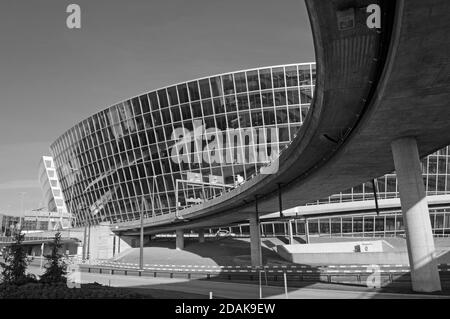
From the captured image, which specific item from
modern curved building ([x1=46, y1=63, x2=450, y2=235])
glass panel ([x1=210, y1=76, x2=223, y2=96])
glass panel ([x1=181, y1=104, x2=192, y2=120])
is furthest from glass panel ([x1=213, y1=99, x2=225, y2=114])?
glass panel ([x1=181, y1=104, x2=192, y2=120])

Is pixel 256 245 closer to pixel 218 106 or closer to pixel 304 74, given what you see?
pixel 218 106

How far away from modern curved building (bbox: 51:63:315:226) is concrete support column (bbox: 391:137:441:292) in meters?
42.7

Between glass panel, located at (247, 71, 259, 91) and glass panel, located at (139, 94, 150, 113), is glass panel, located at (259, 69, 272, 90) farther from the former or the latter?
glass panel, located at (139, 94, 150, 113)

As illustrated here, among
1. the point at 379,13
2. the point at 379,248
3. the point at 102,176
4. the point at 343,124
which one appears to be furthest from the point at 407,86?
the point at 102,176

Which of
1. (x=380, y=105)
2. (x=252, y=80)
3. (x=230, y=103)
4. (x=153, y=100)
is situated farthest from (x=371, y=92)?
(x=153, y=100)

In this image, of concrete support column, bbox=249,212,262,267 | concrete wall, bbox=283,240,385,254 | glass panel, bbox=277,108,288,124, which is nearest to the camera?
concrete support column, bbox=249,212,262,267

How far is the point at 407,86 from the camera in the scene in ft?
51.3

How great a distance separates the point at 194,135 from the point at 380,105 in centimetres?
5448

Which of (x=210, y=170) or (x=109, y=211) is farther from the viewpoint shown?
(x=109, y=211)

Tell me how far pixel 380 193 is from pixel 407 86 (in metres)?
Result: 60.3

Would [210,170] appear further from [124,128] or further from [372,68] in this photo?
[372,68]

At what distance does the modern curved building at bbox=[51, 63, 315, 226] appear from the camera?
2665 inches

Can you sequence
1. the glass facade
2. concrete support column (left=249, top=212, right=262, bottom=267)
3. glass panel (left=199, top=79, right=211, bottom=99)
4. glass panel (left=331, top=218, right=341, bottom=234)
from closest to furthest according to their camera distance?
1. concrete support column (left=249, top=212, right=262, bottom=267)
2. glass panel (left=199, top=79, right=211, bottom=99)
3. the glass facade
4. glass panel (left=331, top=218, right=341, bottom=234)

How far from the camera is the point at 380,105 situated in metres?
17.2
